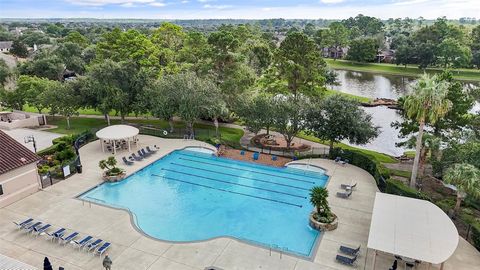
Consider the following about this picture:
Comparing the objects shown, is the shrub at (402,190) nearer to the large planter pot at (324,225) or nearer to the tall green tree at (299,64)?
the large planter pot at (324,225)

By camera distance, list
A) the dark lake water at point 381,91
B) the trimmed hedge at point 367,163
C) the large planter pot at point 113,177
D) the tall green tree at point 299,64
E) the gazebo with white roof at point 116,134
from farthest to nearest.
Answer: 1. the dark lake water at point 381,91
2. the tall green tree at point 299,64
3. the gazebo with white roof at point 116,134
4. the large planter pot at point 113,177
5. the trimmed hedge at point 367,163

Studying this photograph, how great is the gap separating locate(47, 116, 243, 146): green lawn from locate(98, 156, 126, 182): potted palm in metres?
11.9

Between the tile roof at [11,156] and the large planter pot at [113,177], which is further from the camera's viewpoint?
the large planter pot at [113,177]

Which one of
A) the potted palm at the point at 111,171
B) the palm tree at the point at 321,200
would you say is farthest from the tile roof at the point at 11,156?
the palm tree at the point at 321,200

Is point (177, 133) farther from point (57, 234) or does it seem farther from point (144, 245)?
point (144, 245)

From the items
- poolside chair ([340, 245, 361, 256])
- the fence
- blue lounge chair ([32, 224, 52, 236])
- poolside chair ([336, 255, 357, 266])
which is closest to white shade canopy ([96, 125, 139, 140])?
the fence

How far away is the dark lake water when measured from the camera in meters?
42.8

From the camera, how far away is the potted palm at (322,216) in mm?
22406

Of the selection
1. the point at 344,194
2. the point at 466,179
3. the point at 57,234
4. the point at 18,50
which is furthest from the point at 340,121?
the point at 18,50

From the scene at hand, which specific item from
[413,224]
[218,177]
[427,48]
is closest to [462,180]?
[413,224]

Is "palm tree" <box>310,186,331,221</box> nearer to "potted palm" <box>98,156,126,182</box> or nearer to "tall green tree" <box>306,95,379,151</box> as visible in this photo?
"tall green tree" <box>306,95,379,151</box>

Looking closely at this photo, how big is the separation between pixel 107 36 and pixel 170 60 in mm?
13492

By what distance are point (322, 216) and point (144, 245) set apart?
460 inches

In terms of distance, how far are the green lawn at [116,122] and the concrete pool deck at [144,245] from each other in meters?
17.0
